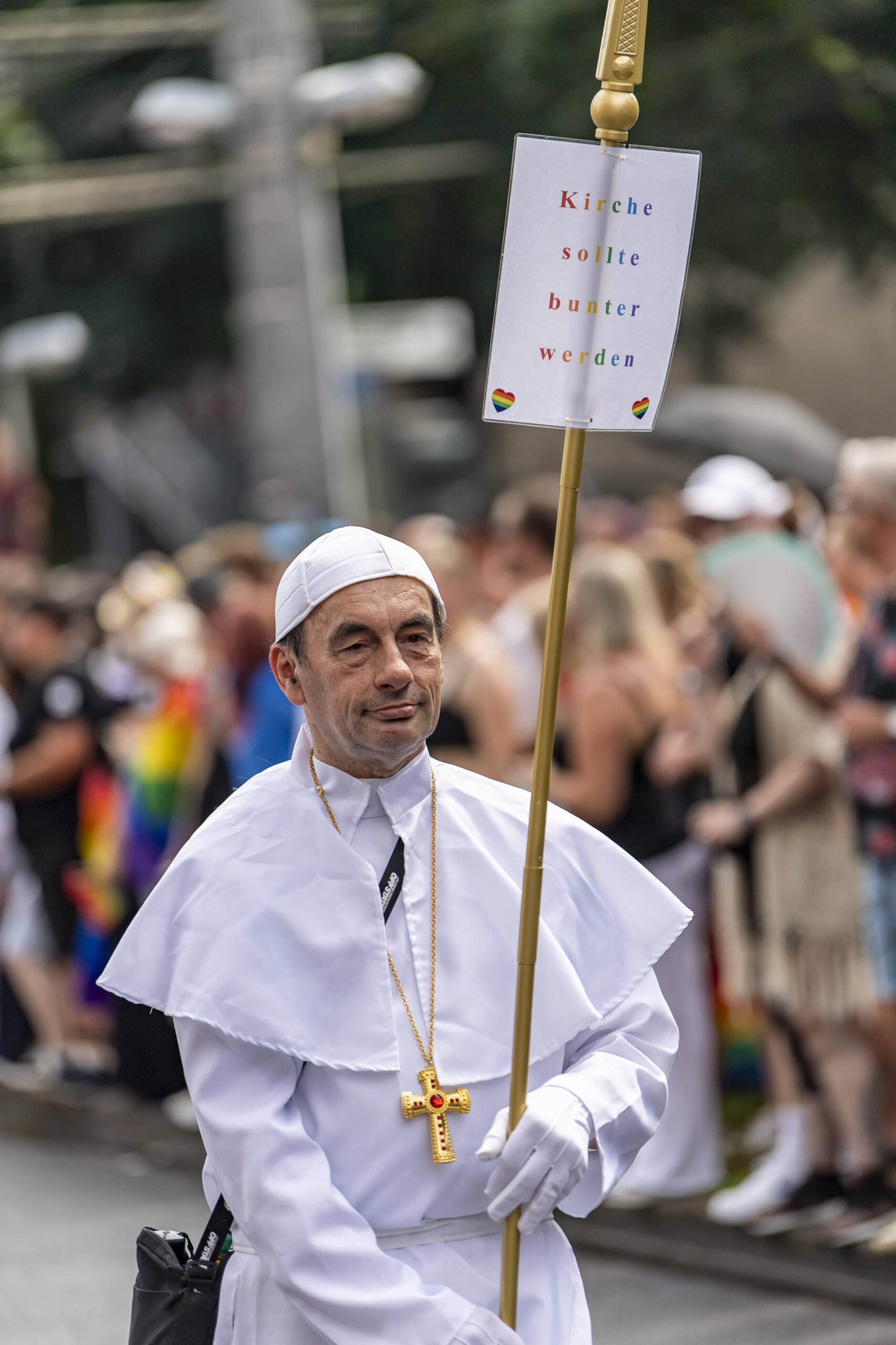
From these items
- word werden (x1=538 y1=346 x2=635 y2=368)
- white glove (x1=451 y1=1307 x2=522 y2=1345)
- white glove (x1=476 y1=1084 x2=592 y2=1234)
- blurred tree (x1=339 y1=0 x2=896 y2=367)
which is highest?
blurred tree (x1=339 y1=0 x2=896 y2=367)

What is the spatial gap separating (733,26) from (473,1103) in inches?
519

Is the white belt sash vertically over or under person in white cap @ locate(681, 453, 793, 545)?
under

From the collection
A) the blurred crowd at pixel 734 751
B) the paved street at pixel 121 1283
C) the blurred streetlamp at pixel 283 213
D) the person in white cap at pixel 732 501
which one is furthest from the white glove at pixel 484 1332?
the blurred streetlamp at pixel 283 213

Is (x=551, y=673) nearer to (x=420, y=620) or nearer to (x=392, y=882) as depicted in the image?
(x=420, y=620)

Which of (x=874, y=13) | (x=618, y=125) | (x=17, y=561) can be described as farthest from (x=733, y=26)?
(x=618, y=125)

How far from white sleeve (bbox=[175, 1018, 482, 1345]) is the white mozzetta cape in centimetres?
7

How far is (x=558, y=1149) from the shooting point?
2684 mm

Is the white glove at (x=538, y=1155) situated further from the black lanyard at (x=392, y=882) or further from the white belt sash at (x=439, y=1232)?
the black lanyard at (x=392, y=882)

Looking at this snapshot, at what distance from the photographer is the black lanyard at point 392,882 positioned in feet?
9.55

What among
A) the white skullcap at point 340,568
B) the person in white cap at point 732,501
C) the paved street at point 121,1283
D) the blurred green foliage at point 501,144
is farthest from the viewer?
the blurred green foliage at point 501,144

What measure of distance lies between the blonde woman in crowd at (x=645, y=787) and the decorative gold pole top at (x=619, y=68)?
12.7 feet

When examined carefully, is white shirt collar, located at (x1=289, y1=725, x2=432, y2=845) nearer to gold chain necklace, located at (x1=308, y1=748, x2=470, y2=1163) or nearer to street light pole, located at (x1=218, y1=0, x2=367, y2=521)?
gold chain necklace, located at (x1=308, y1=748, x2=470, y2=1163)

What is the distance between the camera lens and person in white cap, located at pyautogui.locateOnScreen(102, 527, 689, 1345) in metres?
2.72

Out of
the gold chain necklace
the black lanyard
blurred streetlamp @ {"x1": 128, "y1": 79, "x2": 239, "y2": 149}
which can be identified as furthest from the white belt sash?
blurred streetlamp @ {"x1": 128, "y1": 79, "x2": 239, "y2": 149}
